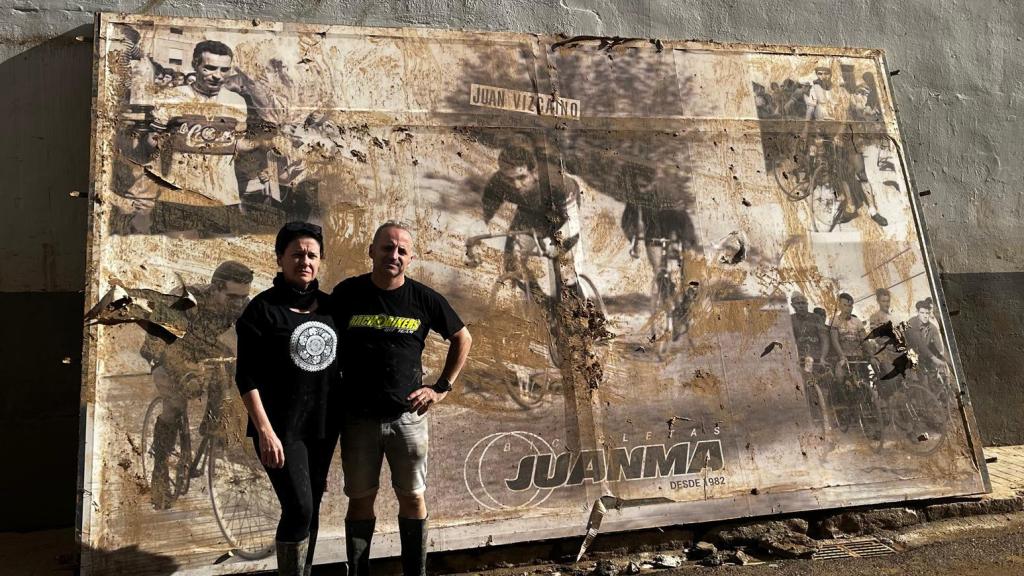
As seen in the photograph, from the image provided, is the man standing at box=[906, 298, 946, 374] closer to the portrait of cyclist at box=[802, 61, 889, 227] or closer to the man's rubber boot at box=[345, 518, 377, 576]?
the portrait of cyclist at box=[802, 61, 889, 227]

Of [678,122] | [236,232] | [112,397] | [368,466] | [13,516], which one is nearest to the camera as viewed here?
[368,466]

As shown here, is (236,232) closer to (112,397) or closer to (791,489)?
(112,397)

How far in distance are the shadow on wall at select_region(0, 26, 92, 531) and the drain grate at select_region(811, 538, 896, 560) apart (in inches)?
162

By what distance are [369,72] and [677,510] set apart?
2991mm

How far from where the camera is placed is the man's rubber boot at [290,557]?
8.94ft

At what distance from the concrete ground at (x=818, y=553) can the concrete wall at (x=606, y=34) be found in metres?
0.63

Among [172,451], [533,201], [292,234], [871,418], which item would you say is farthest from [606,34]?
[172,451]

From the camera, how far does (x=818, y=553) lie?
3.83 metres

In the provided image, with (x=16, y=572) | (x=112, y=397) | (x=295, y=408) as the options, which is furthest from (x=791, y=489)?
(x=16, y=572)

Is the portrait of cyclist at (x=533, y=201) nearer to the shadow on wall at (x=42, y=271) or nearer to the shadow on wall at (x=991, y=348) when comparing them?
the shadow on wall at (x=42, y=271)

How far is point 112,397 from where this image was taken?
3.55 meters

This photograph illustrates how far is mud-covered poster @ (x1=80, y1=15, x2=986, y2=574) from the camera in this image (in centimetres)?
363

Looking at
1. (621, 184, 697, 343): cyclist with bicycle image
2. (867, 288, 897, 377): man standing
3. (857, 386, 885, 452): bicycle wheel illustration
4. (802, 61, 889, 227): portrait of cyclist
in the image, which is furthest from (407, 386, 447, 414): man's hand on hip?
(802, 61, 889, 227): portrait of cyclist

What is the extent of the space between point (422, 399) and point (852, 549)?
2.52 meters
